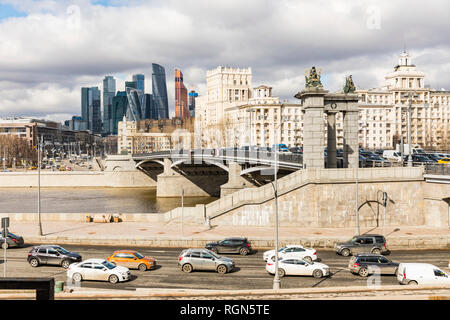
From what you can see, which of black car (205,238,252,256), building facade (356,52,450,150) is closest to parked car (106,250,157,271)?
black car (205,238,252,256)

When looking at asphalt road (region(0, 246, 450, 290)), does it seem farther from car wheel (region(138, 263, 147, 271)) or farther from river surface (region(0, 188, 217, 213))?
river surface (region(0, 188, 217, 213))

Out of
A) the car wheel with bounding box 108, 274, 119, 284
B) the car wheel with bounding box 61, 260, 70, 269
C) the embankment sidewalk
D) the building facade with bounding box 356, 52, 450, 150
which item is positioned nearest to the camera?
the car wheel with bounding box 108, 274, 119, 284

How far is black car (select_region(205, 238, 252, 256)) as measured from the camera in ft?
96.3

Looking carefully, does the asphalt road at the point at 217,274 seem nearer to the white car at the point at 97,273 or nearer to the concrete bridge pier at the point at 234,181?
the white car at the point at 97,273

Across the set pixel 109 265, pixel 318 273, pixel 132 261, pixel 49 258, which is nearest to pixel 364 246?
pixel 318 273

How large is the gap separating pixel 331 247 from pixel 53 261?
19.3 metres

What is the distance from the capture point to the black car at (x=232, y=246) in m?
29.3

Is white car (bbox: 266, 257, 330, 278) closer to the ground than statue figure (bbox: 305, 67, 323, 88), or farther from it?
closer to the ground

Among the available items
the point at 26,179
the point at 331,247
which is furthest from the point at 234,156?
the point at 26,179

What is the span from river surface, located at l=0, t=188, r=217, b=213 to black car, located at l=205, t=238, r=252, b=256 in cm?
3959

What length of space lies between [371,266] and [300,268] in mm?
3976

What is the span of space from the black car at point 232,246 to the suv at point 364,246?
6.36m

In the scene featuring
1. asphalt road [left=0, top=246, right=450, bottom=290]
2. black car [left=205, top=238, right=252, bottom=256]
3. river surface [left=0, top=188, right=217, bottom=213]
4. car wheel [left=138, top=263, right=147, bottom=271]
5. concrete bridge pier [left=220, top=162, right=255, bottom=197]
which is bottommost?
river surface [left=0, top=188, right=217, bottom=213]

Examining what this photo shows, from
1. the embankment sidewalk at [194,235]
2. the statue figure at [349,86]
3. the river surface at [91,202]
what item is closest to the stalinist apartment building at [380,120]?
the river surface at [91,202]
